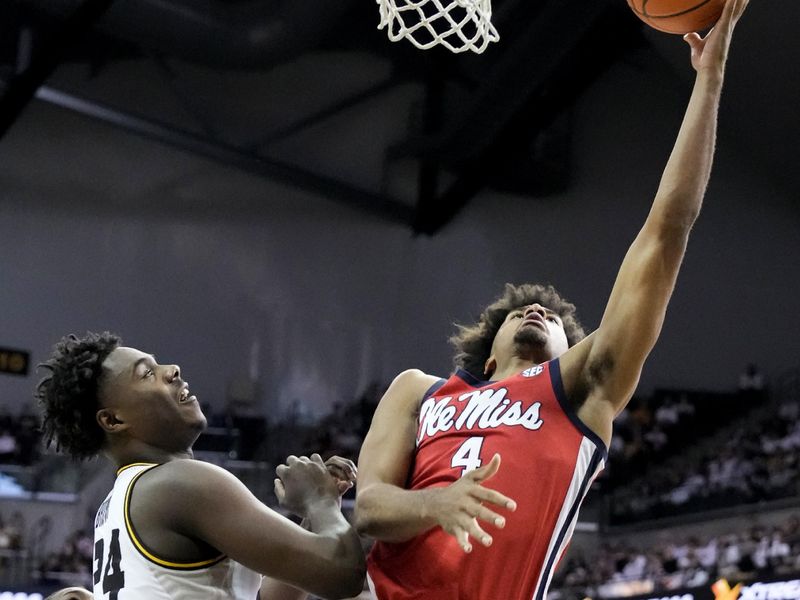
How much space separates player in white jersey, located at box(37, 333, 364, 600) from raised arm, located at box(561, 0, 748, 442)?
0.70 metres

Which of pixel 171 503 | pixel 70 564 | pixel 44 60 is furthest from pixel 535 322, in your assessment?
pixel 44 60

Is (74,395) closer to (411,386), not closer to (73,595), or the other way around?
(411,386)

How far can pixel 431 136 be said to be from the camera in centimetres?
1811

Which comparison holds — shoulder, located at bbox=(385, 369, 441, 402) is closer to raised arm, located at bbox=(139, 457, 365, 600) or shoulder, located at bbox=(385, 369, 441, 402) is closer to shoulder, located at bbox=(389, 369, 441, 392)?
shoulder, located at bbox=(389, 369, 441, 392)

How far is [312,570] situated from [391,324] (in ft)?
53.3

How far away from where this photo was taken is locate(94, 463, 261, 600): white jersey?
9.39 feet

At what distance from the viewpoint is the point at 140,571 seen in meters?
2.88

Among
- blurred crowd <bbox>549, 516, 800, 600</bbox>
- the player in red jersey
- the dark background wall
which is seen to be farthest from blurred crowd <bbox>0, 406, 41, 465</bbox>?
the player in red jersey

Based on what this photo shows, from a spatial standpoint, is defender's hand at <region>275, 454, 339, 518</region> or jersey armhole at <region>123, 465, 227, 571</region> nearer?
jersey armhole at <region>123, 465, 227, 571</region>

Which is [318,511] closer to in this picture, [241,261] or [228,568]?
[228,568]

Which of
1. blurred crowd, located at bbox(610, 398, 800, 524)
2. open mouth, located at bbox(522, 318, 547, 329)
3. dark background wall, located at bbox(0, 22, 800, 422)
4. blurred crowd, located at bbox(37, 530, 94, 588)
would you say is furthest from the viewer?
dark background wall, located at bbox(0, 22, 800, 422)

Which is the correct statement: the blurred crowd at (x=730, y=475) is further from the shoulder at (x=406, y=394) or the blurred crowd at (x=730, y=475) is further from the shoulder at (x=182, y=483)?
the shoulder at (x=182, y=483)

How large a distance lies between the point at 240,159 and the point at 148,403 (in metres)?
15.5

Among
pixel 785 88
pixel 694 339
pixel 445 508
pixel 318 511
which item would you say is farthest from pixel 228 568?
pixel 694 339
